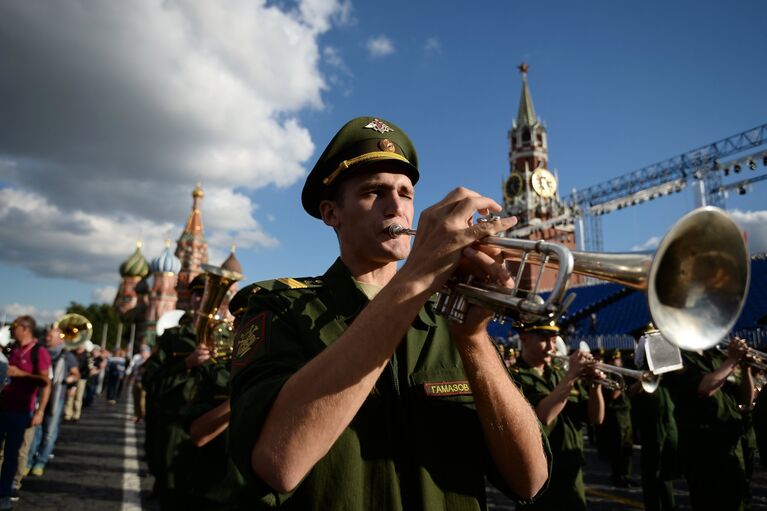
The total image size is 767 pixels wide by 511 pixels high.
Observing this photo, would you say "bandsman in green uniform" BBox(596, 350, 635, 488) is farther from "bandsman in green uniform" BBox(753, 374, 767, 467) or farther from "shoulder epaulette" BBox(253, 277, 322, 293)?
"shoulder epaulette" BBox(253, 277, 322, 293)

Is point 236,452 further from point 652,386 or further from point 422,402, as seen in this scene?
point 652,386

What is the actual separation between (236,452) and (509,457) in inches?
35.8

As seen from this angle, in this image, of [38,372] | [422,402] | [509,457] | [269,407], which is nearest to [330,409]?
[269,407]

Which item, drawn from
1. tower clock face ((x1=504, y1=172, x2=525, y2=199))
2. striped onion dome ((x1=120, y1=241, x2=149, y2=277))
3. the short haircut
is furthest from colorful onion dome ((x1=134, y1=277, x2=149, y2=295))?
the short haircut

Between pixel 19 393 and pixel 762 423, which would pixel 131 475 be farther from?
pixel 762 423

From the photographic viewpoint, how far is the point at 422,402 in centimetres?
176

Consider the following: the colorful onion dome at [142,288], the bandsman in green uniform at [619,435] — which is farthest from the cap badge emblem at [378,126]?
the colorful onion dome at [142,288]

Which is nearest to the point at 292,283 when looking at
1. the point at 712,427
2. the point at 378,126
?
the point at 378,126

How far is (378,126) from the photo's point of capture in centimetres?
224

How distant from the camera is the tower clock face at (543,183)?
2204 inches

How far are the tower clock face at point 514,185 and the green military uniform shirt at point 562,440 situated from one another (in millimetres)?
69085

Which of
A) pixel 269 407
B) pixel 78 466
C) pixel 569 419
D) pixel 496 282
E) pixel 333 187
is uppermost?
pixel 333 187

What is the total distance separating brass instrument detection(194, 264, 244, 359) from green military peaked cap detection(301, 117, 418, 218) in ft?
11.2

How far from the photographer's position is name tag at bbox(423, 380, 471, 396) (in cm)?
177
